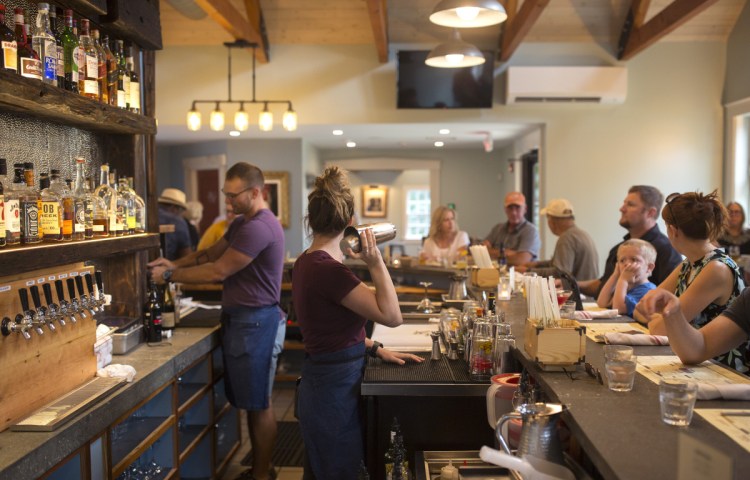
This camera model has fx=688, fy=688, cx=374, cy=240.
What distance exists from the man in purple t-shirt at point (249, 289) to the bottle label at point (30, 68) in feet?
4.72

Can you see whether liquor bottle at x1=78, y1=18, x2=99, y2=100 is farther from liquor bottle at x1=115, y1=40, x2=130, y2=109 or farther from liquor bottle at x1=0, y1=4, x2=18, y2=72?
liquor bottle at x1=0, y1=4, x2=18, y2=72

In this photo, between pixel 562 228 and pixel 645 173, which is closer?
pixel 562 228

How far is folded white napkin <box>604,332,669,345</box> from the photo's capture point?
245 centimetres

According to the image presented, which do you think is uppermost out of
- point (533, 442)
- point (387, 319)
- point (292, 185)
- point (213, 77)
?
point (213, 77)

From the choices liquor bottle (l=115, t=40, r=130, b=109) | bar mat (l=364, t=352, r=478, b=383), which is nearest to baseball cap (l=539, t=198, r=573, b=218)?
bar mat (l=364, t=352, r=478, b=383)

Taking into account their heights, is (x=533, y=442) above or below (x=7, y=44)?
below

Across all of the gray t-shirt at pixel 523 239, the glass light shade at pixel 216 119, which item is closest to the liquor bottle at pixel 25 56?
the glass light shade at pixel 216 119

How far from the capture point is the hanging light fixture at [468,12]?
3828mm

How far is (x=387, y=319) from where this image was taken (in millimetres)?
2379

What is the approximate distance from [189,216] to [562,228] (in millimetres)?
4405

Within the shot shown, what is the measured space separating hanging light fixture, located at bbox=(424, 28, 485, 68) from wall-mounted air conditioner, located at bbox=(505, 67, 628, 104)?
7.16 ft

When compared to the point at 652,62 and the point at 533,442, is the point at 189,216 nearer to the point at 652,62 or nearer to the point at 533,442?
the point at 652,62

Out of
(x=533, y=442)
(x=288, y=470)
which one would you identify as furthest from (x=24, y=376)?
(x=288, y=470)

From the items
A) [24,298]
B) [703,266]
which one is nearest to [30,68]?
[24,298]
